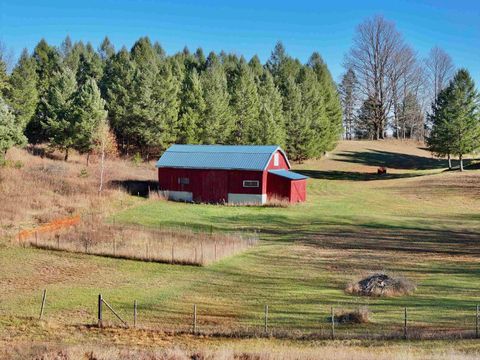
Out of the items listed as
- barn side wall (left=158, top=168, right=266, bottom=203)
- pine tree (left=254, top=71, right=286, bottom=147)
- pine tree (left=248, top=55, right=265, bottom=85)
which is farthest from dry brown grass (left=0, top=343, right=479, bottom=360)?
pine tree (left=248, top=55, right=265, bottom=85)

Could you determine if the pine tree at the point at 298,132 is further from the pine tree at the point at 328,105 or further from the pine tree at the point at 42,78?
the pine tree at the point at 42,78

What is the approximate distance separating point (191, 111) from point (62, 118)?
16.8 m

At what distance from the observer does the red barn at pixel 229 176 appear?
1802 inches

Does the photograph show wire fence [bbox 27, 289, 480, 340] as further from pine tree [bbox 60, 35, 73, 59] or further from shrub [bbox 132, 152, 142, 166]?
pine tree [bbox 60, 35, 73, 59]

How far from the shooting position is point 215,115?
65.4 metres

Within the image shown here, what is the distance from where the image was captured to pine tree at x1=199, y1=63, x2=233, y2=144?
65188 mm

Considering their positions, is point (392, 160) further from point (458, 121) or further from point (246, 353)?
point (246, 353)

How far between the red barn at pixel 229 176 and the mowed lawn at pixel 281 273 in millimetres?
2657

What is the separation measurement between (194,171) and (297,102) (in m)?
29.8

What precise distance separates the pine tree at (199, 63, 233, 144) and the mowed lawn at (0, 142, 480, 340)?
2261 centimetres

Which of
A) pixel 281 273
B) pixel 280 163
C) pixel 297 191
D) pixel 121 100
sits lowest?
pixel 281 273

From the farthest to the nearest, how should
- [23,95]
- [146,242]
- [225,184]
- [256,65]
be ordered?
1. [256,65]
2. [23,95]
3. [225,184]
4. [146,242]

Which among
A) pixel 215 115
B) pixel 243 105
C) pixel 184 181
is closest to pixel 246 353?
pixel 184 181

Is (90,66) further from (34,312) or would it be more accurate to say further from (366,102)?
(34,312)
